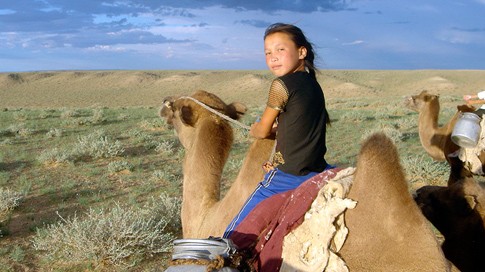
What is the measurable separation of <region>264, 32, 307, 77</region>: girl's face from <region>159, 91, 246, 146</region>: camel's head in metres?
1.20

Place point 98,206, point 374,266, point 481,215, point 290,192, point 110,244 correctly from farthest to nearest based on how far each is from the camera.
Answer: point 98,206, point 110,244, point 481,215, point 290,192, point 374,266

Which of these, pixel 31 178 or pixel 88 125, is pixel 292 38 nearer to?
pixel 31 178

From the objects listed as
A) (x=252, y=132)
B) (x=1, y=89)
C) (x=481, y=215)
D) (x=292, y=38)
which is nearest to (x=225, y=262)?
(x=252, y=132)

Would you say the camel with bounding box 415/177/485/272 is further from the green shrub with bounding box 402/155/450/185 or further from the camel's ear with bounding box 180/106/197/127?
the green shrub with bounding box 402/155/450/185

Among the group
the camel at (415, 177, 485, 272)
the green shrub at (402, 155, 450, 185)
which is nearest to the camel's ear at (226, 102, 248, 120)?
the camel at (415, 177, 485, 272)

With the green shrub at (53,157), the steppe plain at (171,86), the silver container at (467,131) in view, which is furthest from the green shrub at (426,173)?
the steppe plain at (171,86)

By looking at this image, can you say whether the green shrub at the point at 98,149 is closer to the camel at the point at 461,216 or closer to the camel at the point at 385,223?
the camel at the point at 461,216

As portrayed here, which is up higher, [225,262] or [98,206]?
[225,262]

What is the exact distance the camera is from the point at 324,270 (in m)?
2.40

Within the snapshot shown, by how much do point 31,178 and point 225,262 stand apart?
10200mm

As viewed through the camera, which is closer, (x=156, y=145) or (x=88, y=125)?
(x=156, y=145)

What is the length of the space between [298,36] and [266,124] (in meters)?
0.73

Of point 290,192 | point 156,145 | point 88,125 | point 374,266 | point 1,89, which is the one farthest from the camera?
point 1,89

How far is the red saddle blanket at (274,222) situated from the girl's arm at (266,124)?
52 centimetres
